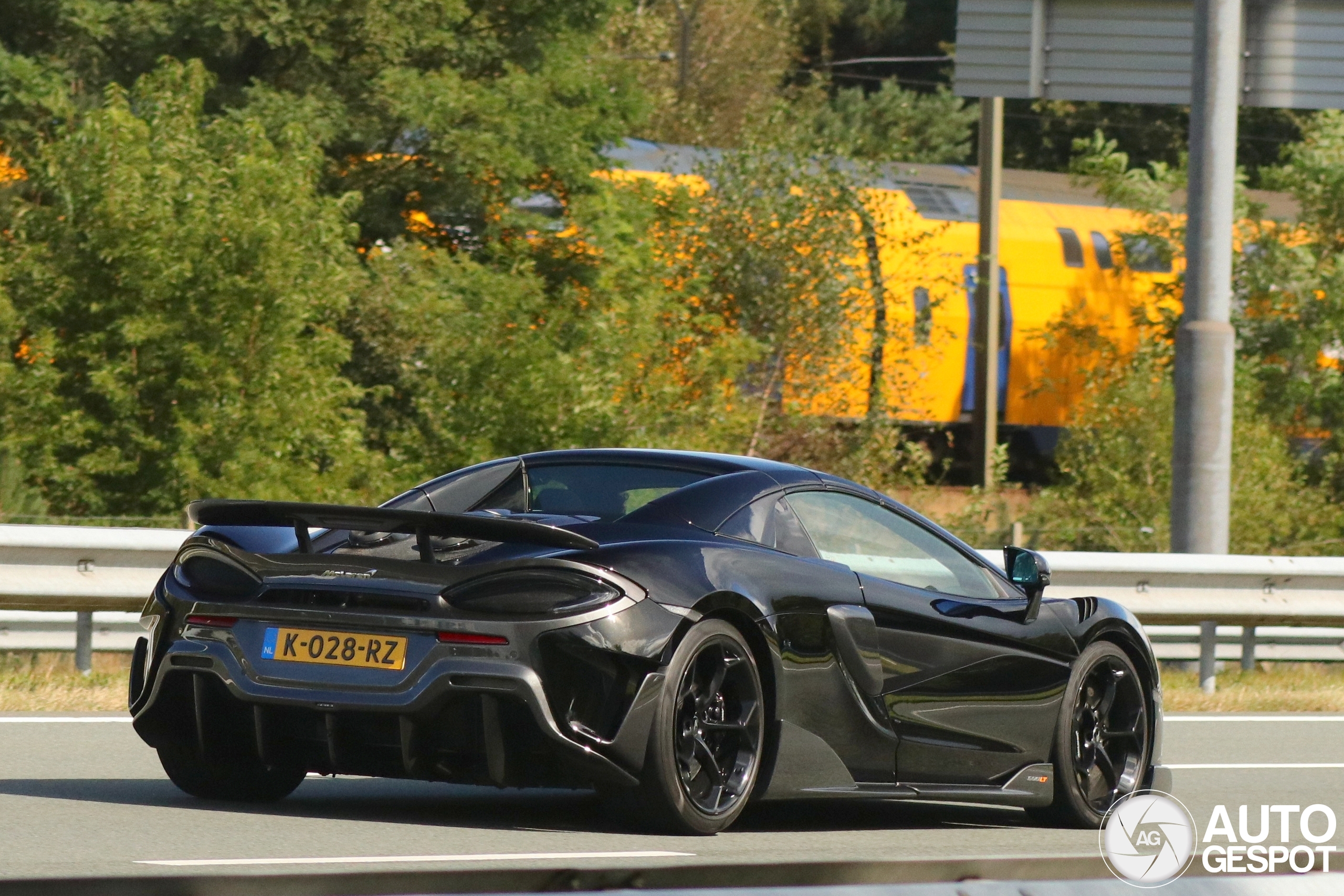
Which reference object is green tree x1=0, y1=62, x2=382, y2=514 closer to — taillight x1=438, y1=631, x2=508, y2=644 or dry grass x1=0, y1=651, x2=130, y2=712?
dry grass x1=0, y1=651, x2=130, y2=712

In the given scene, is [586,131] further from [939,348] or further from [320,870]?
[320,870]

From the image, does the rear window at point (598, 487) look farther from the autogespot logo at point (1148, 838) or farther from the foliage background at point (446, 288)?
the foliage background at point (446, 288)

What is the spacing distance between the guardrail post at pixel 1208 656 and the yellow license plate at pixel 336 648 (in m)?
7.91

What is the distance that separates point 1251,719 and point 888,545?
469 centimetres

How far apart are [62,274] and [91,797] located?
12.8m

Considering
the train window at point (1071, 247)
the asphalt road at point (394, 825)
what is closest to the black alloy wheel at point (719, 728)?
the asphalt road at point (394, 825)

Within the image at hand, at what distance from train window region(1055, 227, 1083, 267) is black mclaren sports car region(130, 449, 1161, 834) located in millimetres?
24531

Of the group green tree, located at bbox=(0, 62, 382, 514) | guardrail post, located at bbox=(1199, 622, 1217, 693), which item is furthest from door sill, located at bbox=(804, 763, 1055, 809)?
green tree, located at bbox=(0, 62, 382, 514)

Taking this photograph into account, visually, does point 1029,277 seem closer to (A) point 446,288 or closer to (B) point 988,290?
(B) point 988,290

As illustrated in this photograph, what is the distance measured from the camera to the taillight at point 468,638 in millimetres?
5656

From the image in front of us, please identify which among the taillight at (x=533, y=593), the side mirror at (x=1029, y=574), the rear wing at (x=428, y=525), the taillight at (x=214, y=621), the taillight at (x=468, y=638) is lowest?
the side mirror at (x=1029, y=574)

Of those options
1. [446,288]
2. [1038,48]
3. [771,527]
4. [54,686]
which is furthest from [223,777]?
[446,288]

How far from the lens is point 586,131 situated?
22547 millimetres

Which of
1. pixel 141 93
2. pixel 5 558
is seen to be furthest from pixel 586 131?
pixel 5 558
